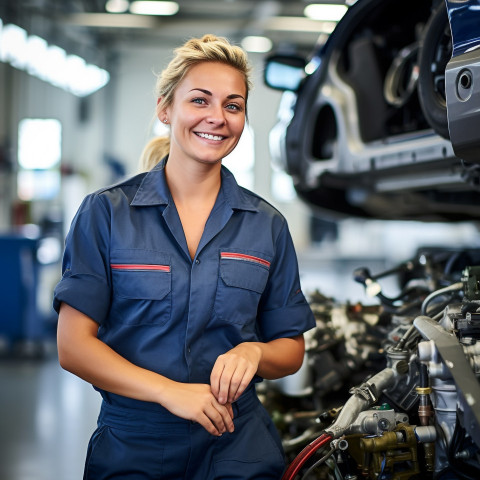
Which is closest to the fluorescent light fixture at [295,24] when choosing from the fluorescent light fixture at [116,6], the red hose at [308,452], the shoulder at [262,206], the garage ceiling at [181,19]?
the garage ceiling at [181,19]

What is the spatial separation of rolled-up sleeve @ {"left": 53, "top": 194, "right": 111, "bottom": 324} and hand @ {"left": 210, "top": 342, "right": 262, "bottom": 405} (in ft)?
1.09

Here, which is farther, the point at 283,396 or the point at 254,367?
the point at 283,396

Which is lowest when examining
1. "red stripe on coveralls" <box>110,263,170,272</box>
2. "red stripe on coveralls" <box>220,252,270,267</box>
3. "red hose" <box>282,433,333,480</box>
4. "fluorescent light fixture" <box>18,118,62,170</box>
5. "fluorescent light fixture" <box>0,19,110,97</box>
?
"red hose" <box>282,433,333,480</box>

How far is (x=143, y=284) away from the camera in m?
1.62

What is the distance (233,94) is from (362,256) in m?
12.9

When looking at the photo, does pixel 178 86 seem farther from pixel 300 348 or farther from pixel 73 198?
pixel 73 198

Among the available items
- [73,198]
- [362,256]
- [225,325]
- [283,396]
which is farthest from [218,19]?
[225,325]

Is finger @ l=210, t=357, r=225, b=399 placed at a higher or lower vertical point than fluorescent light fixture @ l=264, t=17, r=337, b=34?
lower

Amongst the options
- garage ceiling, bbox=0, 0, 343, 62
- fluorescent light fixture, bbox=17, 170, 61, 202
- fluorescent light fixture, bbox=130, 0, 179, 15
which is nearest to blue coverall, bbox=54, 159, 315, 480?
garage ceiling, bbox=0, 0, 343, 62

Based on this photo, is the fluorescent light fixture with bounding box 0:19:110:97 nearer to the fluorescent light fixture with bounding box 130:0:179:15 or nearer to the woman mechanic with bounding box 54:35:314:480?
the fluorescent light fixture with bounding box 130:0:179:15

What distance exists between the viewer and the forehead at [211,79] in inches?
65.8

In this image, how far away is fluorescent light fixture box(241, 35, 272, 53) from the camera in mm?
14197

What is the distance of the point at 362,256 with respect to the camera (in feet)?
46.9

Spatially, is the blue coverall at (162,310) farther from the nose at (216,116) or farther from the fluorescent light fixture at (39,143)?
the fluorescent light fixture at (39,143)
